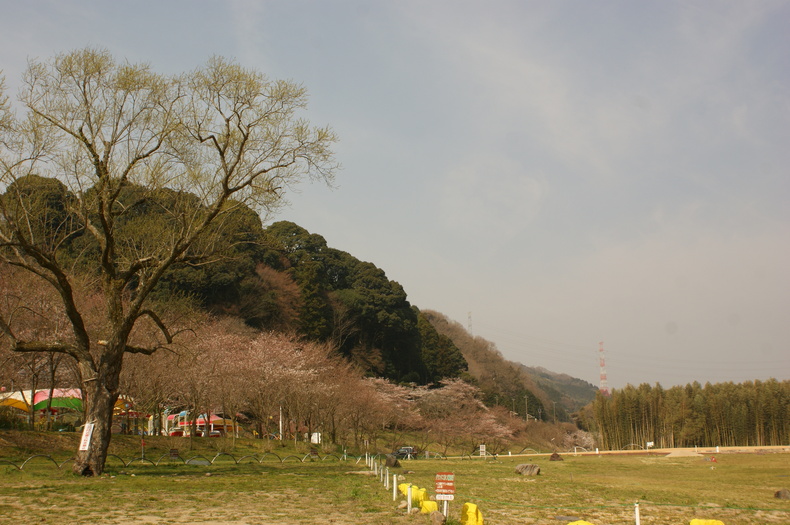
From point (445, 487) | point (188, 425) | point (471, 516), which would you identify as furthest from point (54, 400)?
point (471, 516)

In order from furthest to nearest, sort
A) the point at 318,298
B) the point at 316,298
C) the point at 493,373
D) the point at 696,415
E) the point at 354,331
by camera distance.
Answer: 1. the point at 493,373
2. the point at 354,331
3. the point at 318,298
4. the point at 316,298
5. the point at 696,415

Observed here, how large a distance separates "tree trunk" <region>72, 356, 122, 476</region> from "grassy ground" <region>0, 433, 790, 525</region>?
1.41 ft

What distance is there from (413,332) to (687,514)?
4708 centimetres

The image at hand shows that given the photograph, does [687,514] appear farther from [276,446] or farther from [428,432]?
[428,432]

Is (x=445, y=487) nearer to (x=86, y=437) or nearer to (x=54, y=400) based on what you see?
(x=86, y=437)

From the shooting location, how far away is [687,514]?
471 inches

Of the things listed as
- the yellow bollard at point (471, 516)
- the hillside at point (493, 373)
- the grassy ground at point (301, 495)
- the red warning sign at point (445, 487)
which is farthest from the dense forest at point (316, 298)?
the yellow bollard at point (471, 516)

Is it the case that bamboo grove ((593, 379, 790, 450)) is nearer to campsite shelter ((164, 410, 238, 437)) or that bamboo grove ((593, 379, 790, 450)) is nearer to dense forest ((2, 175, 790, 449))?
dense forest ((2, 175, 790, 449))

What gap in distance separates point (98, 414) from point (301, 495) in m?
5.86

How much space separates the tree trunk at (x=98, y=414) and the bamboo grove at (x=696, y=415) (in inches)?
1544

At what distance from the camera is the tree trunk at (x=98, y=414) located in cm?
1467

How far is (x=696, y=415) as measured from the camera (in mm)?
42906

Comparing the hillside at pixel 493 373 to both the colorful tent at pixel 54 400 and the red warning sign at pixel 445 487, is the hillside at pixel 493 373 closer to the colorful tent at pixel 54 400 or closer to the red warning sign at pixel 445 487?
the colorful tent at pixel 54 400

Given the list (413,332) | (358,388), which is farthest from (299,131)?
(413,332)
